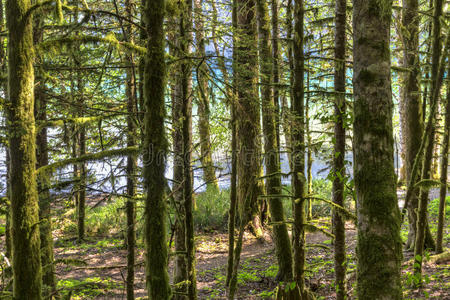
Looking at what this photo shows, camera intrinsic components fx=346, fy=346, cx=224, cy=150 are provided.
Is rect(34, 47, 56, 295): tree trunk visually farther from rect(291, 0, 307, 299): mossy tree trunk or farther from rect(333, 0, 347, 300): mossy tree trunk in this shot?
rect(333, 0, 347, 300): mossy tree trunk

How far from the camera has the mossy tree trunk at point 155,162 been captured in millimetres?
2832

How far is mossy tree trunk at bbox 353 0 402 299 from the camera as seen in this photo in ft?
8.82

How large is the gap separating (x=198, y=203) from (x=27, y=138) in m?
9.82

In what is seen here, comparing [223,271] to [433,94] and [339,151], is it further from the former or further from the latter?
[433,94]

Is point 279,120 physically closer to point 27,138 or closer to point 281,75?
point 281,75

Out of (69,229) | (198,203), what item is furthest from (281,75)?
(69,229)

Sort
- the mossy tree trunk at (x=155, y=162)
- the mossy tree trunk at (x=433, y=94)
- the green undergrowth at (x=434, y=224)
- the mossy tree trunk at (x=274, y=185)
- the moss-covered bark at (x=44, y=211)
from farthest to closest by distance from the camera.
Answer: the green undergrowth at (x=434, y=224) < the mossy tree trunk at (x=274, y=185) < the moss-covered bark at (x=44, y=211) < the mossy tree trunk at (x=433, y=94) < the mossy tree trunk at (x=155, y=162)

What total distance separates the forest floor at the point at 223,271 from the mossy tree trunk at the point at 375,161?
2160 millimetres

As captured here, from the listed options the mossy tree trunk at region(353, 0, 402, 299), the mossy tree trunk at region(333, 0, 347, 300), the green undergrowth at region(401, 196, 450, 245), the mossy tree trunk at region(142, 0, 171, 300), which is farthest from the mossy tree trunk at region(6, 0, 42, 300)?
the green undergrowth at region(401, 196, 450, 245)

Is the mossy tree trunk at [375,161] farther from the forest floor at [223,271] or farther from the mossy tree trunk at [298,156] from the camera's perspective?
the forest floor at [223,271]

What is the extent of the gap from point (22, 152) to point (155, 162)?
225 cm

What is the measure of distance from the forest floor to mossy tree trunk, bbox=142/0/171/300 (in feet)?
6.62

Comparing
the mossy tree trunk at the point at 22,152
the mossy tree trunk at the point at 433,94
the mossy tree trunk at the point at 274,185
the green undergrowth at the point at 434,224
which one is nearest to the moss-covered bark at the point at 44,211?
the mossy tree trunk at the point at 22,152

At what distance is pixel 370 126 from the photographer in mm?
2785
